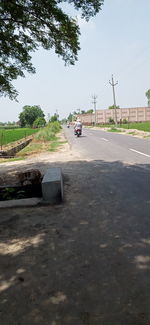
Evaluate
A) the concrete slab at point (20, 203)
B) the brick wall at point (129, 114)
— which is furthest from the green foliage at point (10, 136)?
the brick wall at point (129, 114)

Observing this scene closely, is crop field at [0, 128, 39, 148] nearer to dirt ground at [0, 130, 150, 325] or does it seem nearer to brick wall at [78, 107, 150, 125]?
dirt ground at [0, 130, 150, 325]

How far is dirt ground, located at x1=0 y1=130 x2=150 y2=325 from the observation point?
76.7 inches

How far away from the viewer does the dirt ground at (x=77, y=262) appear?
6.39 feet

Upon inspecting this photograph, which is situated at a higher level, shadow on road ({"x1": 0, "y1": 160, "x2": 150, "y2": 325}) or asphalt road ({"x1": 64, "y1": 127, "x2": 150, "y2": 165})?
asphalt road ({"x1": 64, "y1": 127, "x2": 150, "y2": 165})

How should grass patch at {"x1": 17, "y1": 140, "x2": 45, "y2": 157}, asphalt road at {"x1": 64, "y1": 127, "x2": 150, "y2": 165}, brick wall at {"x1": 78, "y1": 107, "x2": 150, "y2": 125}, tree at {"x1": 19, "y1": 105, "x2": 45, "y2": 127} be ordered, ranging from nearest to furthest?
asphalt road at {"x1": 64, "y1": 127, "x2": 150, "y2": 165} → grass patch at {"x1": 17, "y1": 140, "x2": 45, "y2": 157} → brick wall at {"x1": 78, "y1": 107, "x2": 150, "y2": 125} → tree at {"x1": 19, "y1": 105, "x2": 45, "y2": 127}

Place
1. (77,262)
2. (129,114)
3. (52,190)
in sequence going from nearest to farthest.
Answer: (77,262), (52,190), (129,114)

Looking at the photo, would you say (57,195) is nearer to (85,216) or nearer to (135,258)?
(85,216)

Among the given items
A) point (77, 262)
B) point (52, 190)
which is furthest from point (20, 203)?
point (77, 262)

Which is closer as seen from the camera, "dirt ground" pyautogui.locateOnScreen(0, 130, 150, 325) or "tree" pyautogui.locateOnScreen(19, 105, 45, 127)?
"dirt ground" pyautogui.locateOnScreen(0, 130, 150, 325)

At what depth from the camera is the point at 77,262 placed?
2658 mm

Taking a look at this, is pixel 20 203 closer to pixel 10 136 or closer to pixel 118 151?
pixel 118 151

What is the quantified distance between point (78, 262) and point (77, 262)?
0.5 inches

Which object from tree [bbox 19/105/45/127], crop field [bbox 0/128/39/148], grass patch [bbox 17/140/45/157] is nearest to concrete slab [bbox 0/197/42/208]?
grass patch [bbox 17/140/45/157]

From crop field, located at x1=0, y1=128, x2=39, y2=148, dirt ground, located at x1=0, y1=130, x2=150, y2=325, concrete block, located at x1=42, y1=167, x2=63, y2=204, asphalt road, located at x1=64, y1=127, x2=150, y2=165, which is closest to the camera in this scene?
dirt ground, located at x1=0, y1=130, x2=150, y2=325
